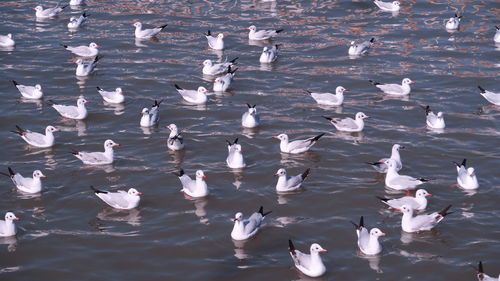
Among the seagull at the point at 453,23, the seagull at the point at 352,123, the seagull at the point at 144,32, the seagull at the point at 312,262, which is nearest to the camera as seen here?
the seagull at the point at 312,262

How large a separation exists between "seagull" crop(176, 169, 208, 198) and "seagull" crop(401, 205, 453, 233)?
14.8 ft

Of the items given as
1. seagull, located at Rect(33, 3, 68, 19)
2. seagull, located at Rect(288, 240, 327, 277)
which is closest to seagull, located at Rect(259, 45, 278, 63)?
seagull, located at Rect(33, 3, 68, 19)

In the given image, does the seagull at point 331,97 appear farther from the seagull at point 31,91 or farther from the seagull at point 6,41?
the seagull at point 6,41

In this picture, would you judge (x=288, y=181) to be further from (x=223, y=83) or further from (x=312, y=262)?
(x=223, y=83)

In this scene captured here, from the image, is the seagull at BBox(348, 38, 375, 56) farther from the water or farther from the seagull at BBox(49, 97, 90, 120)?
the seagull at BBox(49, 97, 90, 120)

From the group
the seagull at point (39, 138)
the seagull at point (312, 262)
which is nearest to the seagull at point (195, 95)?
the seagull at point (39, 138)

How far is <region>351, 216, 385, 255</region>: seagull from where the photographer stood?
50.0ft

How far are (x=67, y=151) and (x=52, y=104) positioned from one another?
3662 millimetres

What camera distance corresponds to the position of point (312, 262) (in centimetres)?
1457

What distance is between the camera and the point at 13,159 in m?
19.9

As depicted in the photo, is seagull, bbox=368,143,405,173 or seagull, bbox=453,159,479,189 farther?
seagull, bbox=368,143,405,173

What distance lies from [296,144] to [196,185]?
340cm

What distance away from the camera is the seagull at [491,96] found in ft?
75.7

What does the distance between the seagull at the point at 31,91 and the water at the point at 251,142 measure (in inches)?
13.8
